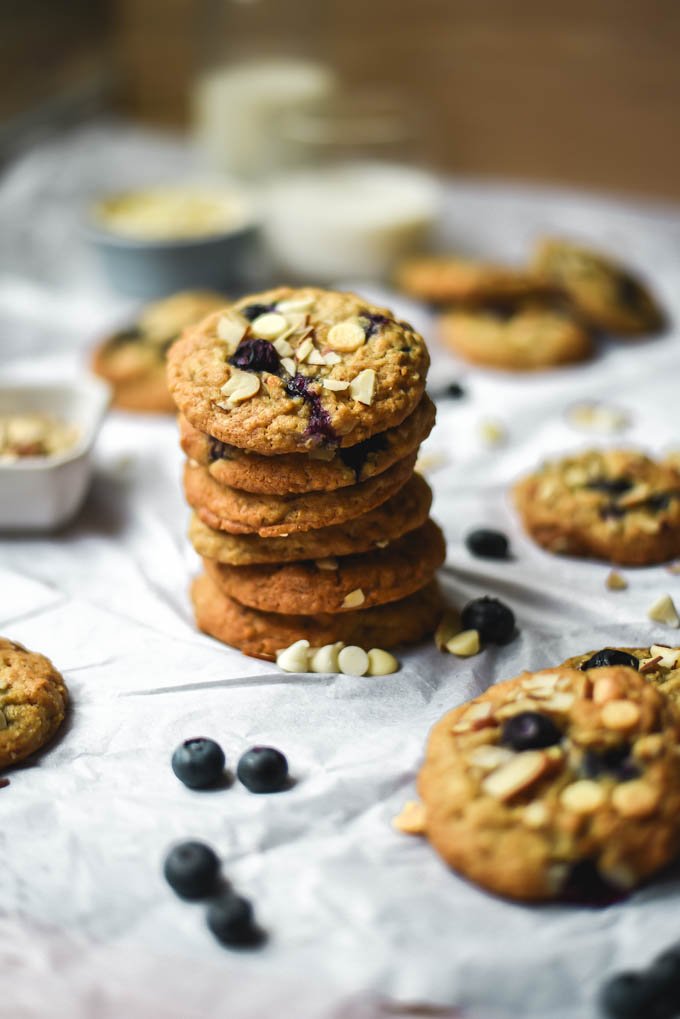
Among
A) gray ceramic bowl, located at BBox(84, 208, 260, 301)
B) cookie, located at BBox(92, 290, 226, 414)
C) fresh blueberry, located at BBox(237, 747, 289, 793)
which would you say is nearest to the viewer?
fresh blueberry, located at BBox(237, 747, 289, 793)

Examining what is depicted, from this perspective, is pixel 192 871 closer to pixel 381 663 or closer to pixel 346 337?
pixel 381 663

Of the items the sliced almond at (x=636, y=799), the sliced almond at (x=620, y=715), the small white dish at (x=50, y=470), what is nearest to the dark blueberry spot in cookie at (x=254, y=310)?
the small white dish at (x=50, y=470)

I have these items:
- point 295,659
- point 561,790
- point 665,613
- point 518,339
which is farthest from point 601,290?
point 561,790

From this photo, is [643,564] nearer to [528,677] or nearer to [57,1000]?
[528,677]

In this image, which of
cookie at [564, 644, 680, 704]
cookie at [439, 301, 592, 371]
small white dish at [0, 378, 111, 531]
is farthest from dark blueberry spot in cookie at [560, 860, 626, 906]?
cookie at [439, 301, 592, 371]

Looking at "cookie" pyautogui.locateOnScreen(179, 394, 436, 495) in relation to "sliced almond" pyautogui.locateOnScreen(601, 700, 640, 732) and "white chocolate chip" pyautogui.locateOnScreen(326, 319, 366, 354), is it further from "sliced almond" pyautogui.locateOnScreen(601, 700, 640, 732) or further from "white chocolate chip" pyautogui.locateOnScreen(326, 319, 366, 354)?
"sliced almond" pyautogui.locateOnScreen(601, 700, 640, 732)

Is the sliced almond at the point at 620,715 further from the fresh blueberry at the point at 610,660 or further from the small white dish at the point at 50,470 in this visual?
the small white dish at the point at 50,470
